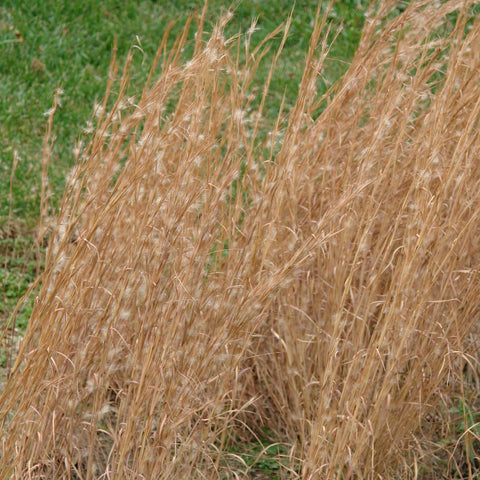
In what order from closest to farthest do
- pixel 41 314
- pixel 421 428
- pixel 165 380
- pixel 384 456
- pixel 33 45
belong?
pixel 41 314
pixel 165 380
pixel 384 456
pixel 421 428
pixel 33 45

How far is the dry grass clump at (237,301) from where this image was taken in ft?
6.59

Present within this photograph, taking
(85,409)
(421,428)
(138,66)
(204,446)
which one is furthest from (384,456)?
(138,66)

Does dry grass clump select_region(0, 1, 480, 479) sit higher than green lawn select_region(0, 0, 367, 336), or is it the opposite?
dry grass clump select_region(0, 1, 480, 479)

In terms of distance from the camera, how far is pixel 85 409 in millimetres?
2215

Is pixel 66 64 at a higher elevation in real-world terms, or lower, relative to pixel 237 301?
lower

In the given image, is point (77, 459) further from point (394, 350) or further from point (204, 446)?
point (394, 350)

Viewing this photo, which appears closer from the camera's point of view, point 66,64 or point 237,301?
point 237,301

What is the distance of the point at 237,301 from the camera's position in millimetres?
2125

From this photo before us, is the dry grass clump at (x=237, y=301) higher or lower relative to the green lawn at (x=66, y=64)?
higher

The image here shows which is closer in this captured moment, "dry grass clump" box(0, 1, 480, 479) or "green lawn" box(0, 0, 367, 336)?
"dry grass clump" box(0, 1, 480, 479)

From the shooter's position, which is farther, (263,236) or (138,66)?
(138,66)

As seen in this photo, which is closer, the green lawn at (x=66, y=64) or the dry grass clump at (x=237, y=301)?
the dry grass clump at (x=237, y=301)

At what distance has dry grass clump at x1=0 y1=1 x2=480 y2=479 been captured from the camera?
2.01 meters

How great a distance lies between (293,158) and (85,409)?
2.77 ft
